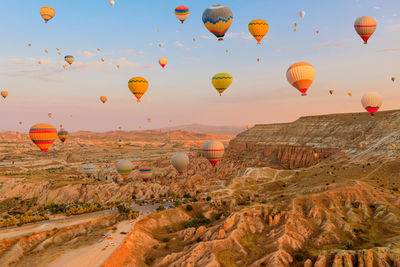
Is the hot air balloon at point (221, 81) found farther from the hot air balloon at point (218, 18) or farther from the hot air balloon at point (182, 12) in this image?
the hot air balloon at point (182, 12)

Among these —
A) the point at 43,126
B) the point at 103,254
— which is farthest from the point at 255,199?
the point at 43,126

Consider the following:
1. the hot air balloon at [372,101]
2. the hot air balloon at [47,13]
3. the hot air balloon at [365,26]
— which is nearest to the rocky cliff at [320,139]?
the hot air balloon at [372,101]

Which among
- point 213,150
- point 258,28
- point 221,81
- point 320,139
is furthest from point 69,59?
point 320,139

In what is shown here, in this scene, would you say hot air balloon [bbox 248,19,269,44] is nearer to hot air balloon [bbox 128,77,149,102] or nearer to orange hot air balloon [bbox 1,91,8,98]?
hot air balloon [bbox 128,77,149,102]

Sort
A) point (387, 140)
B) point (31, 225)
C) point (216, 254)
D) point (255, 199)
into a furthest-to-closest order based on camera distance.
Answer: point (387, 140)
point (255, 199)
point (31, 225)
point (216, 254)

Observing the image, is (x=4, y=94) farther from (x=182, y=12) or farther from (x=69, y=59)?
(x=182, y=12)

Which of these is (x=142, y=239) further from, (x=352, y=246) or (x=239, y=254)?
(x=352, y=246)
